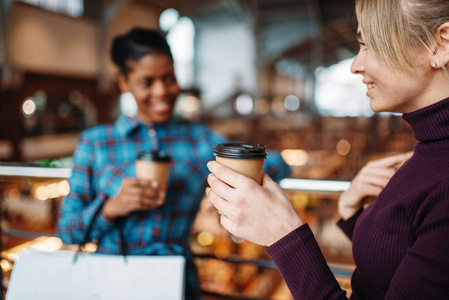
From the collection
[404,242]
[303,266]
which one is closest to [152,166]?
[303,266]

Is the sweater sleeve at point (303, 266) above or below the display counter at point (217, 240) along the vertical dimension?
above

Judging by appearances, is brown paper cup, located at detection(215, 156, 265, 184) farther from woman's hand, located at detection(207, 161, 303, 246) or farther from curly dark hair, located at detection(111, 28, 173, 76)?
curly dark hair, located at detection(111, 28, 173, 76)

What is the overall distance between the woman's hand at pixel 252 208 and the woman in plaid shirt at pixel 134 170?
56cm

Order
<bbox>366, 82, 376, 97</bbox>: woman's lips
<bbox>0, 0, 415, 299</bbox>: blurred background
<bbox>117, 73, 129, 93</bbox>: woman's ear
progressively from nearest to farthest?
1. <bbox>366, 82, 376, 97</bbox>: woman's lips
2. <bbox>117, 73, 129, 93</bbox>: woman's ear
3. <bbox>0, 0, 415, 299</bbox>: blurred background

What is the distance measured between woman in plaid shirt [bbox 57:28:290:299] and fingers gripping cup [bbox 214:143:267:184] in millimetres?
559

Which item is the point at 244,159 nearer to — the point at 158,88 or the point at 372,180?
the point at 372,180

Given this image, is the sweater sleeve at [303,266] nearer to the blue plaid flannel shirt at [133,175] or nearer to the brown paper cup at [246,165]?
the brown paper cup at [246,165]

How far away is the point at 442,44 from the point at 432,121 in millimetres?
152

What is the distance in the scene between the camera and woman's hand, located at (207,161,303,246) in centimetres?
71

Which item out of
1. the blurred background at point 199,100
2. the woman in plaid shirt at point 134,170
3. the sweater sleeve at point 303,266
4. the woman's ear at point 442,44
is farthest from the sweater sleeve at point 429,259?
the woman in plaid shirt at point 134,170

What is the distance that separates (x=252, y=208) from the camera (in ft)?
2.35

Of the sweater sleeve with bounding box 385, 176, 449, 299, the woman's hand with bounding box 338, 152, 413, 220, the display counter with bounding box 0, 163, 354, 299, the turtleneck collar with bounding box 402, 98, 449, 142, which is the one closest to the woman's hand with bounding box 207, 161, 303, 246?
the sweater sleeve with bounding box 385, 176, 449, 299

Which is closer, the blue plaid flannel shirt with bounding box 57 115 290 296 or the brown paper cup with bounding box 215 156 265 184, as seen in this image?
the brown paper cup with bounding box 215 156 265 184

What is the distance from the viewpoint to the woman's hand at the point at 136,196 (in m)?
1.11
